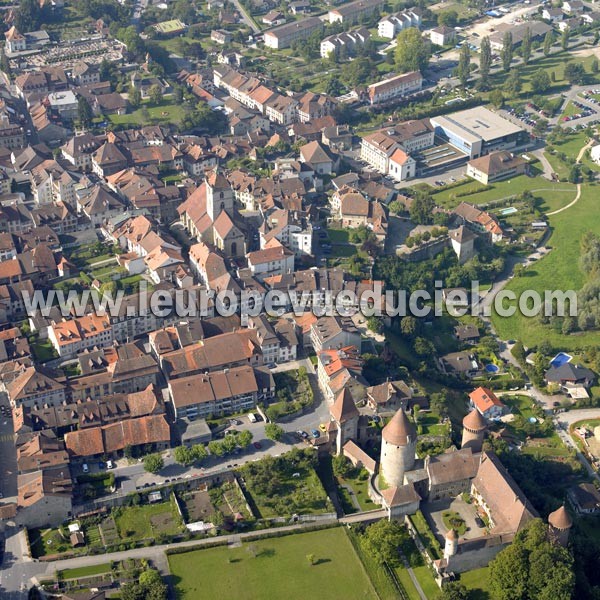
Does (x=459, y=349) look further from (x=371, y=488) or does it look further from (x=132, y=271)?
(x=132, y=271)

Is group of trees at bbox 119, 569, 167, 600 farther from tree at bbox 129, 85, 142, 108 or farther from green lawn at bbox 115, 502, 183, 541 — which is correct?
tree at bbox 129, 85, 142, 108

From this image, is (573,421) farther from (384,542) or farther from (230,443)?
(230,443)

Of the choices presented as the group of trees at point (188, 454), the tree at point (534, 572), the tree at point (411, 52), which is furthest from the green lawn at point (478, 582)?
the tree at point (411, 52)

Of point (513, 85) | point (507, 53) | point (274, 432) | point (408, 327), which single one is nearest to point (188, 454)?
point (274, 432)

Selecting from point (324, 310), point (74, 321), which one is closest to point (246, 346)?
point (324, 310)

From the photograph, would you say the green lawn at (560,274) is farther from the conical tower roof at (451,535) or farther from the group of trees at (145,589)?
the group of trees at (145,589)

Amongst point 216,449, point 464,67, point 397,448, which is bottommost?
point 216,449

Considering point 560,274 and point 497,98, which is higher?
point 497,98
